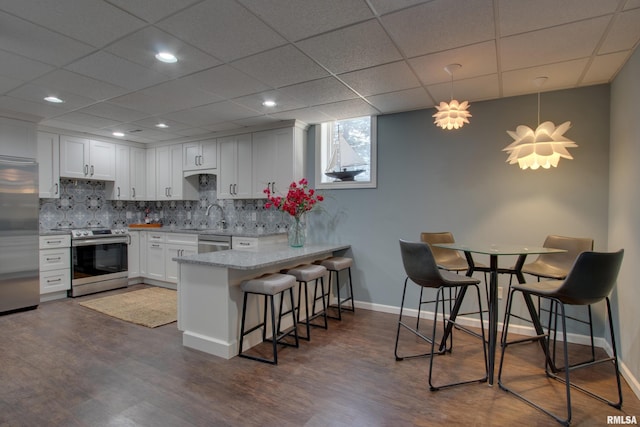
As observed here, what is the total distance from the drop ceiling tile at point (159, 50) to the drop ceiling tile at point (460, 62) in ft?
5.27

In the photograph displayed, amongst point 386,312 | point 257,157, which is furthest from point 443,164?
point 257,157

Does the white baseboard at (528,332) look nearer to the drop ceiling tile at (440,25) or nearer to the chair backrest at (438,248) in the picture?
the chair backrest at (438,248)

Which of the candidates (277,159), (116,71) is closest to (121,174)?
(277,159)

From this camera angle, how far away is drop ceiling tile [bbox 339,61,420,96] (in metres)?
2.62

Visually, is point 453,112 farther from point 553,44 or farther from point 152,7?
point 152,7

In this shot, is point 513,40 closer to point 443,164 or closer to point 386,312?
point 443,164

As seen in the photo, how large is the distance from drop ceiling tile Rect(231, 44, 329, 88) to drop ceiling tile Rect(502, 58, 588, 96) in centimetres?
160

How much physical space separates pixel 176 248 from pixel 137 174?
1695mm

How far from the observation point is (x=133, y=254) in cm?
520

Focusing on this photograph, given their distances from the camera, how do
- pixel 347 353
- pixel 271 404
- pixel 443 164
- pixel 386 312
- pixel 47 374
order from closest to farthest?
1. pixel 271 404
2. pixel 47 374
3. pixel 347 353
4. pixel 443 164
5. pixel 386 312

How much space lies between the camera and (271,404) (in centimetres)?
206

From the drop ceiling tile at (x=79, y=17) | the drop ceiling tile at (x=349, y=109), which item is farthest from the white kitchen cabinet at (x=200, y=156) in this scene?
the drop ceiling tile at (x=79, y=17)

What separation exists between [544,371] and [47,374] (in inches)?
147

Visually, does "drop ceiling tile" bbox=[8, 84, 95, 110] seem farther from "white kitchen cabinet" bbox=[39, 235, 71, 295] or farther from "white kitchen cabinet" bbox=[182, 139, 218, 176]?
"white kitchen cabinet" bbox=[39, 235, 71, 295]
